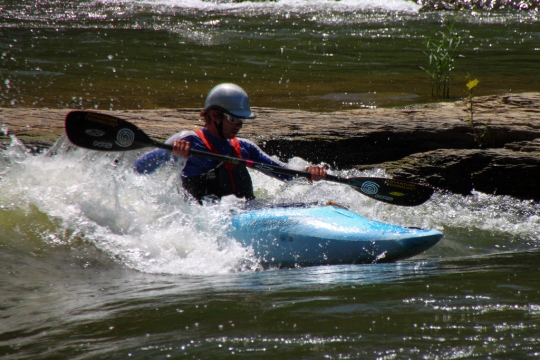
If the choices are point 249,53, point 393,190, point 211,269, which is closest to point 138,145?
point 211,269

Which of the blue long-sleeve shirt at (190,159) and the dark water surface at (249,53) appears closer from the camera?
the blue long-sleeve shirt at (190,159)

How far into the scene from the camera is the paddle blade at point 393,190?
15.2ft

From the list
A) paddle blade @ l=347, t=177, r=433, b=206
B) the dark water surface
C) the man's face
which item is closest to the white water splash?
paddle blade @ l=347, t=177, r=433, b=206

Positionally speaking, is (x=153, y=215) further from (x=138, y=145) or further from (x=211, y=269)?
(x=211, y=269)

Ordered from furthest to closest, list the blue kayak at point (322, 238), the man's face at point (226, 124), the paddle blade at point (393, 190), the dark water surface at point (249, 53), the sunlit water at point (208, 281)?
1. the dark water surface at point (249, 53)
2. the paddle blade at point (393, 190)
3. the man's face at point (226, 124)
4. the blue kayak at point (322, 238)
5. the sunlit water at point (208, 281)

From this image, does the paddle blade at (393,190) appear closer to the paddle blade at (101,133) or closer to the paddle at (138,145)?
the paddle at (138,145)

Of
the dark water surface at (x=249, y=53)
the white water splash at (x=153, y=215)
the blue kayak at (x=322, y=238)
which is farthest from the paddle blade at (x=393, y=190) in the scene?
the dark water surface at (x=249, y=53)

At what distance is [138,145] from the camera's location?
4.58 metres

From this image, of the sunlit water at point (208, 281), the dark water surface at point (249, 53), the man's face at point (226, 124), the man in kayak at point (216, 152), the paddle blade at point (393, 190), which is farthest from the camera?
the dark water surface at point (249, 53)

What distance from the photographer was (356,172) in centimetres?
591

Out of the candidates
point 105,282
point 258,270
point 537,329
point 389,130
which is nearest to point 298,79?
point 389,130

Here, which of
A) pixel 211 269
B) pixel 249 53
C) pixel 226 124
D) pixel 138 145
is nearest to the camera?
pixel 211 269

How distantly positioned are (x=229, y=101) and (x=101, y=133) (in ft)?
3.22

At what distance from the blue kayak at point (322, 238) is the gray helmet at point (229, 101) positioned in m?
0.75
